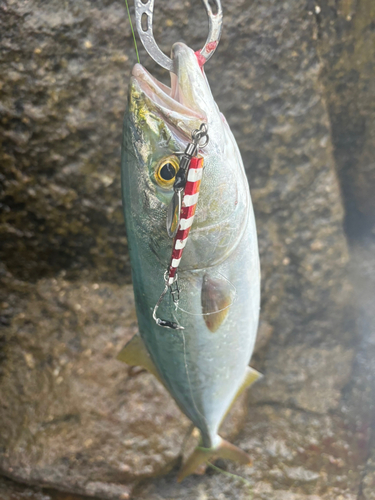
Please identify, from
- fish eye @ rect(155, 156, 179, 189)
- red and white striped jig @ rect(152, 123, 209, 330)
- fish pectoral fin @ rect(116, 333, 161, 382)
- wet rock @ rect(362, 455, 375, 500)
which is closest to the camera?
red and white striped jig @ rect(152, 123, 209, 330)

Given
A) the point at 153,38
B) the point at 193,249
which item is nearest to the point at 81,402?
the point at 193,249

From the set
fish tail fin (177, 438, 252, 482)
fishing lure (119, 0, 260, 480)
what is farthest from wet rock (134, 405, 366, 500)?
fishing lure (119, 0, 260, 480)

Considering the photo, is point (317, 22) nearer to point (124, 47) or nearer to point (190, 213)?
point (124, 47)

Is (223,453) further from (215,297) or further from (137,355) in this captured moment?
(215,297)

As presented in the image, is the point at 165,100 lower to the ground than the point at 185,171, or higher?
higher

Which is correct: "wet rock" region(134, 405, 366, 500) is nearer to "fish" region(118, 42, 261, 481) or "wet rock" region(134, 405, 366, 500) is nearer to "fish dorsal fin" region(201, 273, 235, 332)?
"fish" region(118, 42, 261, 481)

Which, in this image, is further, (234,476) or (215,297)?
(234,476)

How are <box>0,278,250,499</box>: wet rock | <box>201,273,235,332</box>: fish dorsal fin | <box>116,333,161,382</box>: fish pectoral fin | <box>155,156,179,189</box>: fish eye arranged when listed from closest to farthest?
<box>155,156,179,189</box>: fish eye
<box>201,273,235,332</box>: fish dorsal fin
<box>116,333,161,382</box>: fish pectoral fin
<box>0,278,250,499</box>: wet rock

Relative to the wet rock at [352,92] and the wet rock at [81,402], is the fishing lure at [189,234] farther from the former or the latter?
the wet rock at [352,92]
